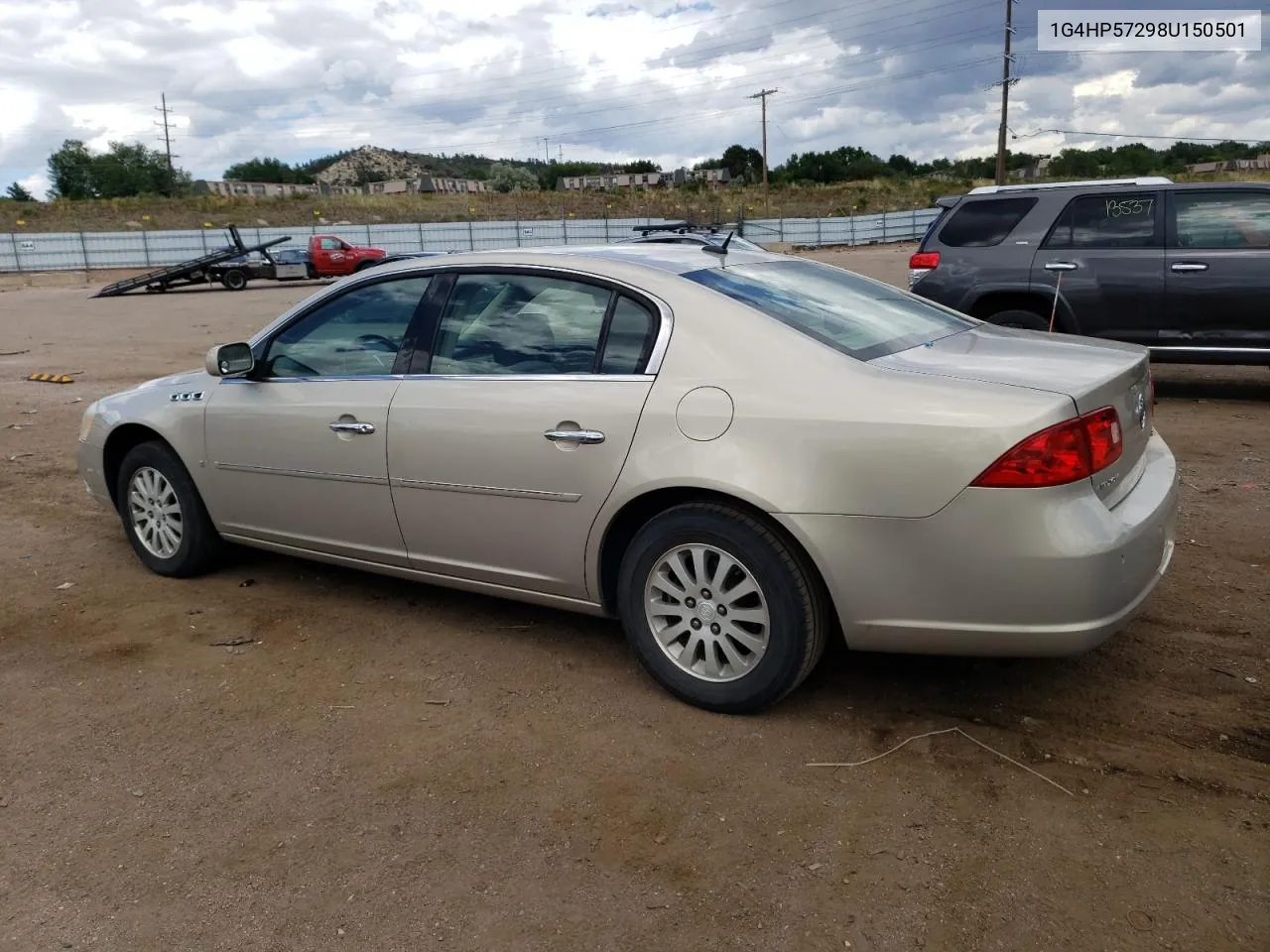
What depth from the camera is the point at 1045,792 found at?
2951 millimetres

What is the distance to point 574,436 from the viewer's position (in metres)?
3.57

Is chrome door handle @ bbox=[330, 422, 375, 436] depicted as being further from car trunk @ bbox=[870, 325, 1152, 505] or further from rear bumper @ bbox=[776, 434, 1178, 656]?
car trunk @ bbox=[870, 325, 1152, 505]

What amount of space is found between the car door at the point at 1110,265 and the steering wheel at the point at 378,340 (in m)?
5.94

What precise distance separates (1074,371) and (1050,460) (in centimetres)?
50

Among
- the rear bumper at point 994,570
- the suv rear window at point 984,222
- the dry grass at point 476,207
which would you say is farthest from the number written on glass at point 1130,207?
the dry grass at point 476,207

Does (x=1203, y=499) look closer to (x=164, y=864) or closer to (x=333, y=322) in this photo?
(x=333, y=322)

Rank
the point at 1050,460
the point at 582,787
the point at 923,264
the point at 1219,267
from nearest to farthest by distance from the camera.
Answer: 1. the point at 1050,460
2. the point at 582,787
3. the point at 1219,267
4. the point at 923,264

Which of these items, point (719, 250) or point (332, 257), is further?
point (332, 257)

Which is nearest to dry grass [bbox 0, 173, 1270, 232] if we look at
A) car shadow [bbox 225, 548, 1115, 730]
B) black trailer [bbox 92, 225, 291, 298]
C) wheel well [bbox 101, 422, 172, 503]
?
black trailer [bbox 92, 225, 291, 298]

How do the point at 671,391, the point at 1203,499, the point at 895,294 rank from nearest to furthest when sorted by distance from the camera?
the point at 671,391 → the point at 895,294 → the point at 1203,499

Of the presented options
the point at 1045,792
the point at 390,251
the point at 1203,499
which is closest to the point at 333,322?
the point at 1045,792

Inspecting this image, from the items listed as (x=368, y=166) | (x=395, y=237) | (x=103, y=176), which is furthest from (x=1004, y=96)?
(x=368, y=166)

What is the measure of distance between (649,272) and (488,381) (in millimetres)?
725

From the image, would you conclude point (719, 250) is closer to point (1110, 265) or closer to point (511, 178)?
point (1110, 265)
